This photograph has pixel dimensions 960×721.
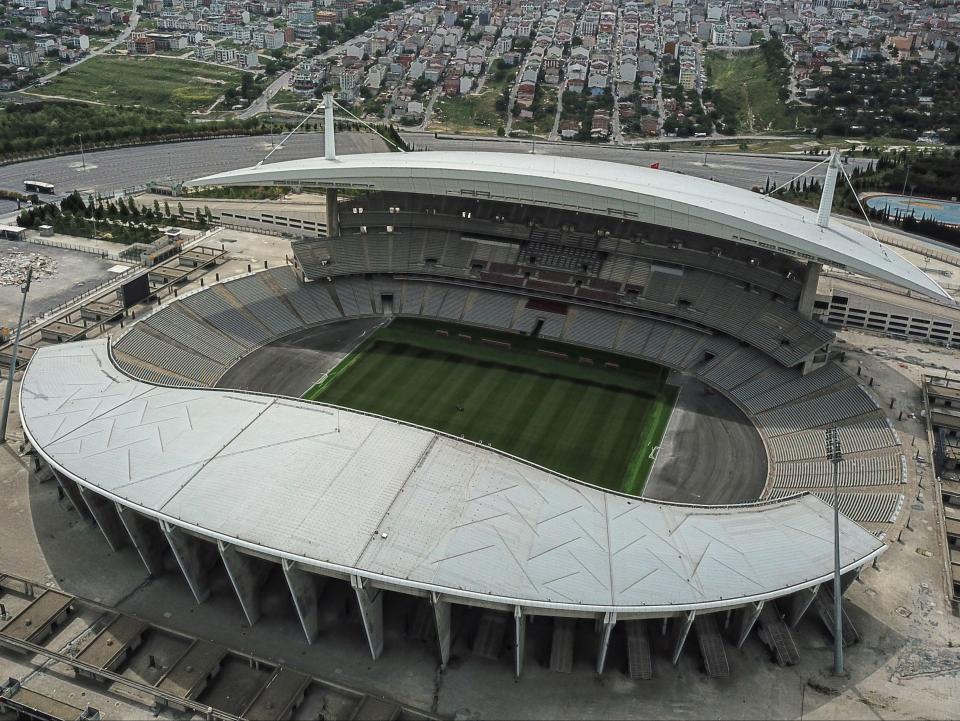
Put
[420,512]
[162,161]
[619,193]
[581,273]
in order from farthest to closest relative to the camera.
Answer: [162,161]
[581,273]
[619,193]
[420,512]

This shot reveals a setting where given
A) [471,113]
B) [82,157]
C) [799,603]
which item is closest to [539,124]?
[471,113]

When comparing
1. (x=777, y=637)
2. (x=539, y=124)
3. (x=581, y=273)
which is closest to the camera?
(x=777, y=637)

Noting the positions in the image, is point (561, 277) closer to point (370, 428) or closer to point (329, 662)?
point (370, 428)

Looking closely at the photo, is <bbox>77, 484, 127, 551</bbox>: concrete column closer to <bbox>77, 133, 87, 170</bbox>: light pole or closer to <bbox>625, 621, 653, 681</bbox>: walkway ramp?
<bbox>625, 621, 653, 681</bbox>: walkway ramp

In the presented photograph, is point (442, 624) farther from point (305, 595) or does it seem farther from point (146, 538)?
point (146, 538)

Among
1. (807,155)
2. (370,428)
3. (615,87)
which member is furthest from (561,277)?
(615,87)

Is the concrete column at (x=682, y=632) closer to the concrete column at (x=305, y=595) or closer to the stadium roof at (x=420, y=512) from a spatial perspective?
the stadium roof at (x=420, y=512)

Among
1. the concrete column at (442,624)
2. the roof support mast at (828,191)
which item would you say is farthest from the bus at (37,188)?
the roof support mast at (828,191)
